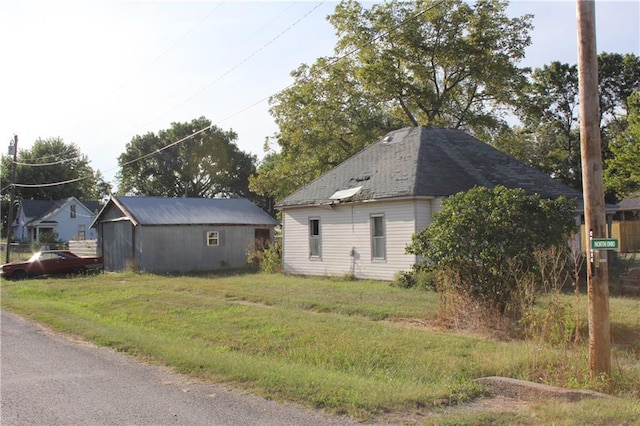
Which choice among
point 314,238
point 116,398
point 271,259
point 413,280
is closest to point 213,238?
point 271,259

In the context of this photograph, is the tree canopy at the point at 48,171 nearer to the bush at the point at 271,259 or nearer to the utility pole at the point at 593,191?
the bush at the point at 271,259

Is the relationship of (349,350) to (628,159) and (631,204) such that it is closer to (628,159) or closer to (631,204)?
(628,159)

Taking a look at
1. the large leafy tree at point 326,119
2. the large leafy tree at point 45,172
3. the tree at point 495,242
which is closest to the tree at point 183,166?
the large leafy tree at point 45,172

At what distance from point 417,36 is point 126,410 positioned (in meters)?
29.0

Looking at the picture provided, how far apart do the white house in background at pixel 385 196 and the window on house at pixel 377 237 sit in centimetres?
3

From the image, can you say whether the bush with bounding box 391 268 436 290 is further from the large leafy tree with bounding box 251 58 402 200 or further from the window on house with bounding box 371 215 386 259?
the large leafy tree with bounding box 251 58 402 200

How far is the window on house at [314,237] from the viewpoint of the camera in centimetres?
2270

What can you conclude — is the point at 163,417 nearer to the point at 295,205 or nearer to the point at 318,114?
the point at 295,205

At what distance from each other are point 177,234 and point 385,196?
12878 millimetres

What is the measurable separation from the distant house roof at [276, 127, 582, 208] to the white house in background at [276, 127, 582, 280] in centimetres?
4

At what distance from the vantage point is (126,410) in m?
6.03

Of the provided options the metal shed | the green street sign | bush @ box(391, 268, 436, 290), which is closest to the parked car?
the metal shed

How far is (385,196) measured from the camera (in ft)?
63.6

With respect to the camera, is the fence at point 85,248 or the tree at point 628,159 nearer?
the tree at point 628,159
